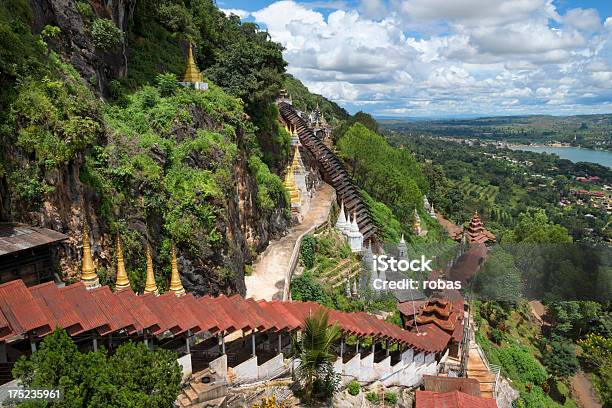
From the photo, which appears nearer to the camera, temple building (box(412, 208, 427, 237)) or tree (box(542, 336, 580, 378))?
tree (box(542, 336, 580, 378))

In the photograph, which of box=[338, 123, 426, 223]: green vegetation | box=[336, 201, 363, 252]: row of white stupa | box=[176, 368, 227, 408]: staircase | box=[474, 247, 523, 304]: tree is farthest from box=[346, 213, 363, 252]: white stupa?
box=[176, 368, 227, 408]: staircase

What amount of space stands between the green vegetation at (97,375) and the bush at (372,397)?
9.08 m

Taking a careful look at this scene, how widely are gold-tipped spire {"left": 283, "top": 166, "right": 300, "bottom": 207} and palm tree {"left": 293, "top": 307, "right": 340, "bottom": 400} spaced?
1857 centimetres

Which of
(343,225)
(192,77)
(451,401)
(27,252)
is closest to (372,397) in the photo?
(451,401)

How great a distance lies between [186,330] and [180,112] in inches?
475

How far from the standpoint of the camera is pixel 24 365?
8023 mm

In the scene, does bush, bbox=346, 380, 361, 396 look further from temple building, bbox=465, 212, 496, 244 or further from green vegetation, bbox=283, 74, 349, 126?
green vegetation, bbox=283, 74, 349, 126

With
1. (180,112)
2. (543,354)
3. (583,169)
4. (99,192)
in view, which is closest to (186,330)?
(99,192)

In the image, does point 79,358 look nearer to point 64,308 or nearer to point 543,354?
point 64,308

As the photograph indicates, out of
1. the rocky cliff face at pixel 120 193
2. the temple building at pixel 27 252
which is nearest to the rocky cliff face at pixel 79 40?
the rocky cliff face at pixel 120 193

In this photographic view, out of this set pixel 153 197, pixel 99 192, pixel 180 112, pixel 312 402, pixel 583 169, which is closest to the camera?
pixel 312 402

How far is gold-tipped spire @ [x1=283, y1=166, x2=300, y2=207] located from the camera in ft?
105

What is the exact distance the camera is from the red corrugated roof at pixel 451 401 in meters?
17.5

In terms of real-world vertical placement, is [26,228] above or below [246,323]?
above
